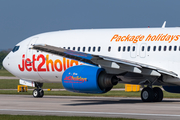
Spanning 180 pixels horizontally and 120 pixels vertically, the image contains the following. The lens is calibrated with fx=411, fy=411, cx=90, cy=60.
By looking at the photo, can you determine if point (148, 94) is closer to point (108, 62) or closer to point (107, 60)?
point (108, 62)

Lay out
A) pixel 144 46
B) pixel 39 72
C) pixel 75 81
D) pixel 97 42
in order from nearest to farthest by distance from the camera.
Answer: pixel 75 81 < pixel 144 46 < pixel 97 42 < pixel 39 72

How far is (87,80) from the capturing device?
2322cm

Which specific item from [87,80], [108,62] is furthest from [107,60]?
[87,80]

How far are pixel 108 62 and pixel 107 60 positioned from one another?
1.11ft

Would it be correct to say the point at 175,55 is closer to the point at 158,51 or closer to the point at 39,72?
the point at 158,51

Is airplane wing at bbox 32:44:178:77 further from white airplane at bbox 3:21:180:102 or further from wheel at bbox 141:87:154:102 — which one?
wheel at bbox 141:87:154:102

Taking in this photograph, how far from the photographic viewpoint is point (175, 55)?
23797 mm

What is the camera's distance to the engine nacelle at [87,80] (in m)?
23.2

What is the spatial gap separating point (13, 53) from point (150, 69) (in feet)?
39.0

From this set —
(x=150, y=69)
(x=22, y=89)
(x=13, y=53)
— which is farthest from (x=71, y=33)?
(x=22, y=89)

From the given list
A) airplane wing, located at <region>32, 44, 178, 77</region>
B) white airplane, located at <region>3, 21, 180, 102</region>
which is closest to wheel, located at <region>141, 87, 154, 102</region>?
white airplane, located at <region>3, 21, 180, 102</region>

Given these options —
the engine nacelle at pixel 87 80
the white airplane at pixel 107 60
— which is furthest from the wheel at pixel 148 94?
the engine nacelle at pixel 87 80

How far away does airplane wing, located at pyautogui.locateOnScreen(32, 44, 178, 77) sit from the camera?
2203 cm

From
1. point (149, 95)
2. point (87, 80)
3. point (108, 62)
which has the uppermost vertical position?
point (108, 62)
